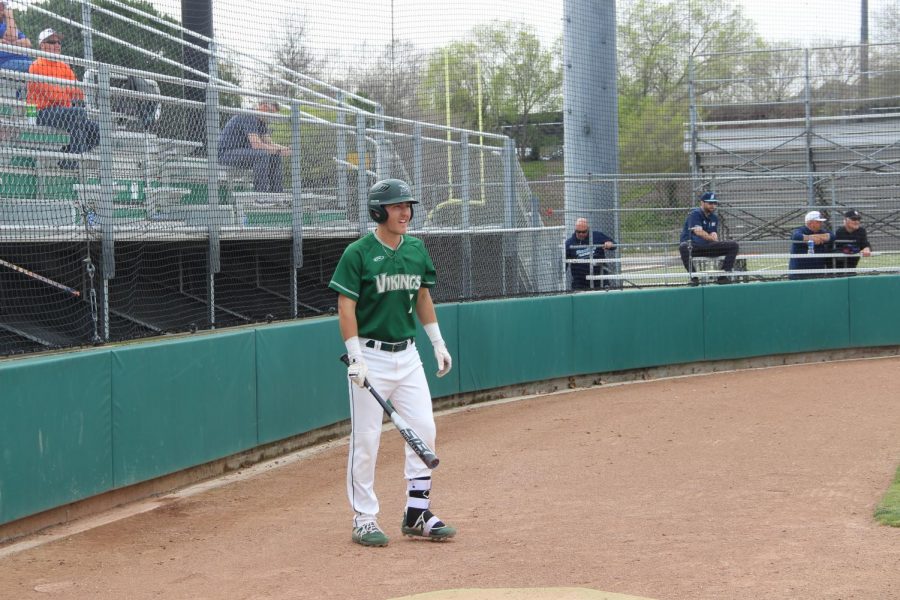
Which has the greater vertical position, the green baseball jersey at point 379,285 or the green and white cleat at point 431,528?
the green baseball jersey at point 379,285

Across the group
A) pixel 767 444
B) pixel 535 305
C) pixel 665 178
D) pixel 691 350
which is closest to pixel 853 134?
pixel 665 178

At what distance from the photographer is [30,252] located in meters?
7.98

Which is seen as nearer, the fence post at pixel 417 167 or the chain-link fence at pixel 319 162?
the chain-link fence at pixel 319 162

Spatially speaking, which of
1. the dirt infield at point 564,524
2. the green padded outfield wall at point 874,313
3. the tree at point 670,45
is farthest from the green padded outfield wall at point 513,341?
the tree at point 670,45

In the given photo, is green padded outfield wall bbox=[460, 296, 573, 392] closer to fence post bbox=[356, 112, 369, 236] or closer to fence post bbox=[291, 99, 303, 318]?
fence post bbox=[356, 112, 369, 236]

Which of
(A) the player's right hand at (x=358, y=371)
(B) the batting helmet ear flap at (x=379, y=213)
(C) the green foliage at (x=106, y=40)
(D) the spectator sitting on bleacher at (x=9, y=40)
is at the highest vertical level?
(C) the green foliage at (x=106, y=40)

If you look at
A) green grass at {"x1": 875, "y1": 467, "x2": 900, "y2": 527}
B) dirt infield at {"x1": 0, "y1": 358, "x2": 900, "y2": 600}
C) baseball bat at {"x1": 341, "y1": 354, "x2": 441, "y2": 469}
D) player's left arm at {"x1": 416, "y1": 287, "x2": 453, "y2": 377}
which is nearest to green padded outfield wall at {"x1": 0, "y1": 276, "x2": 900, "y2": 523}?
dirt infield at {"x1": 0, "y1": 358, "x2": 900, "y2": 600}

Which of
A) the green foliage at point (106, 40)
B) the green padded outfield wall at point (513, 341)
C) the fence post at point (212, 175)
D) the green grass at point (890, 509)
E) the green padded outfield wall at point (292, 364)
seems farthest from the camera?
the green padded outfield wall at point (513, 341)

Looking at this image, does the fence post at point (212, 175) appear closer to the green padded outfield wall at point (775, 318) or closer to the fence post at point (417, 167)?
the fence post at point (417, 167)

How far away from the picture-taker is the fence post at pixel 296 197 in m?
10.3

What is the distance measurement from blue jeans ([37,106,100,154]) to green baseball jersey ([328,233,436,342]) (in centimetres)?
297

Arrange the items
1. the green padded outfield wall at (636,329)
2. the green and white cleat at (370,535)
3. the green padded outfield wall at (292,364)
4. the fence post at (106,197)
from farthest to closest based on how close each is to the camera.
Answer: the green padded outfield wall at (636,329) < the fence post at (106,197) < the green padded outfield wall at (292,364) < the green and white cleat at (370,535)

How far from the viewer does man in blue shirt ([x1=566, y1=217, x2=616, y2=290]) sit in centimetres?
1573

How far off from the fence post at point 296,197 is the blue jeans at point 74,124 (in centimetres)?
239
